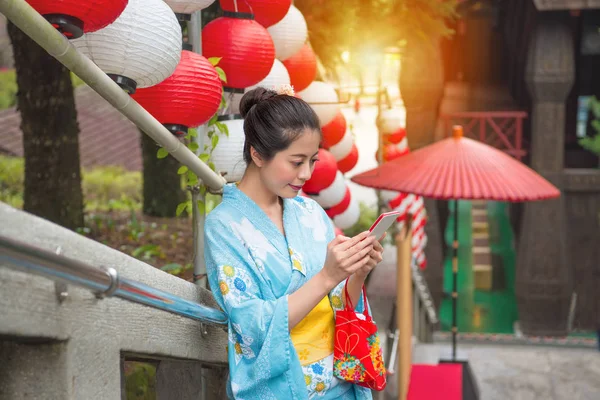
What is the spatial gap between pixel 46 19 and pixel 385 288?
230 inches

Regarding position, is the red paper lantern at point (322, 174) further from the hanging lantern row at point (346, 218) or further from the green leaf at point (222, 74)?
the green leaf at point (222, 74)

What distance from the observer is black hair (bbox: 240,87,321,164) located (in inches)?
84.7

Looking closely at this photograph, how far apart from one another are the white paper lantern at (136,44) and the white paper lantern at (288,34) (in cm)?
184

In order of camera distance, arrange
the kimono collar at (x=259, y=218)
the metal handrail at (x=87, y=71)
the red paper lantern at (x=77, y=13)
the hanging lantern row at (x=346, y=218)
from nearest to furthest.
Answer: the metal handrail at (x=87, y=71) → the red paper lantern at (x=77, y=13) → the kimono collar at (x=259, y=218) → the hanging lantern row at (x=346, y=218)

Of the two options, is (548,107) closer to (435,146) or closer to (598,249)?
(598,249)

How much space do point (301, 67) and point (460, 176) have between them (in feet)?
7.76

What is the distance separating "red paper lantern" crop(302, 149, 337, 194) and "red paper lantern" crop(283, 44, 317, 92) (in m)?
0.48

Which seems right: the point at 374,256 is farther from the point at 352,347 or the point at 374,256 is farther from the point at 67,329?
the point at 67,329

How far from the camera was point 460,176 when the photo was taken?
642cm

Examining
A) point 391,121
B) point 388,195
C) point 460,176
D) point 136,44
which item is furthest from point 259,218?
point 388,195

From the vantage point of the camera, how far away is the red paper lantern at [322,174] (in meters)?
4.85

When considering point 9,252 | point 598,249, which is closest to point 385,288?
point 9,252

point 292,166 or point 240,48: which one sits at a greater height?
point 240,48

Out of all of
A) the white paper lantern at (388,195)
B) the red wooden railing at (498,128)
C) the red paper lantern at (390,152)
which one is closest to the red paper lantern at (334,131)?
the white paper lantern at (388,195)
